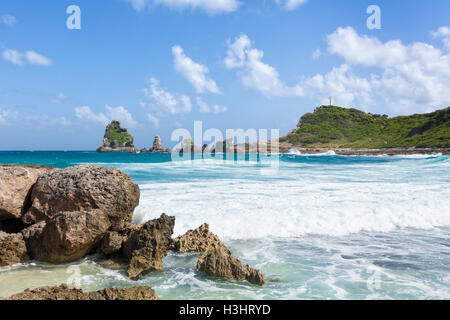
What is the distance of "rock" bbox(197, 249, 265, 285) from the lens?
4605 millimetres

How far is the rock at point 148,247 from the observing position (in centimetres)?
503

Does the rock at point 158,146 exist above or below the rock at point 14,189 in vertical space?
above

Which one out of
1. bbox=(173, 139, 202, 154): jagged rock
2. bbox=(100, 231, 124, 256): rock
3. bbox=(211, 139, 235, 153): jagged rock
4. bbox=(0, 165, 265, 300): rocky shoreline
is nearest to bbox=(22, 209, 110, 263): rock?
bbox=(0, 165, 265, 300): rocky shoreline

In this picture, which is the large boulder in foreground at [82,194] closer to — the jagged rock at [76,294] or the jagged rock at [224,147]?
the jagged rock at [76,294]

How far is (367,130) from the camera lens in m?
90.4

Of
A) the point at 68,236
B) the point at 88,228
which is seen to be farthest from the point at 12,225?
the point at 88,228

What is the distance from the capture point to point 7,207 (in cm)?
615

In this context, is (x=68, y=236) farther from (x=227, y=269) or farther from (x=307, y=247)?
(x=307, y=247)

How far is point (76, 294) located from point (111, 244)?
1986 mm

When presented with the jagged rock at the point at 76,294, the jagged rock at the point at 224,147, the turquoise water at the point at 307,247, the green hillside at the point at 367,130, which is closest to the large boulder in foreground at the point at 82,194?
the turquoise water at the point at 307,247

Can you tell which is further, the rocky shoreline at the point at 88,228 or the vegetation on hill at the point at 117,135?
the vegetation on hill at the point at 117,135

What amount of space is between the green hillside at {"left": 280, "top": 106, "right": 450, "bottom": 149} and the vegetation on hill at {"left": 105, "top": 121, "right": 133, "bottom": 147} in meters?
67.7

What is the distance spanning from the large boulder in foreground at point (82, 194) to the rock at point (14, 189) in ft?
0.78
